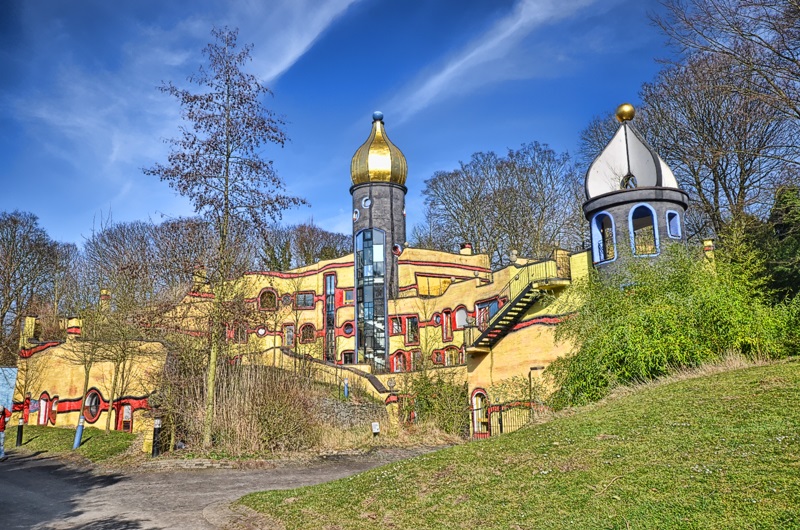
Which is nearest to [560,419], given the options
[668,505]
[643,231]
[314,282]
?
[668,505]

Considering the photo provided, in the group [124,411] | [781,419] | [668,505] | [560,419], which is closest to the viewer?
[668,505]

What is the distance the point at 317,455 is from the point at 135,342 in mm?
9070

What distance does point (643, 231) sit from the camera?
17922mm

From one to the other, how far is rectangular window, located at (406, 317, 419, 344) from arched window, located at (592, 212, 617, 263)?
14.0 m

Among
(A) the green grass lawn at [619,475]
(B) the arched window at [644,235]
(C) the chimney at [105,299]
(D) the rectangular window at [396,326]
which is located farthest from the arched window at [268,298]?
(A) the green grass lawn at [619,475]

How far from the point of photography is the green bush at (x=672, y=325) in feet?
37.6

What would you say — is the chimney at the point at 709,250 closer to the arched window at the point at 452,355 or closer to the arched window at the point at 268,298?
the arched window at the point at 452,355

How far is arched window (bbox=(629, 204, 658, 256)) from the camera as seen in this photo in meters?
17.3

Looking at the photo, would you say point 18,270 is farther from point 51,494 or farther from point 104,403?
point 51,494

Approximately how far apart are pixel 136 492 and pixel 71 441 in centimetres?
960

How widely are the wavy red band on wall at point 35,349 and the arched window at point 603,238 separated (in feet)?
65.4

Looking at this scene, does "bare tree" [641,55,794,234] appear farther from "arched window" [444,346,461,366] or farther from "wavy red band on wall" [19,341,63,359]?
"wavy red band on wall" [19,341,63,359]

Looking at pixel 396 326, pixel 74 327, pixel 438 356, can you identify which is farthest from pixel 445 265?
pixel 74 327

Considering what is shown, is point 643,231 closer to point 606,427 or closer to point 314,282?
point 606,427
